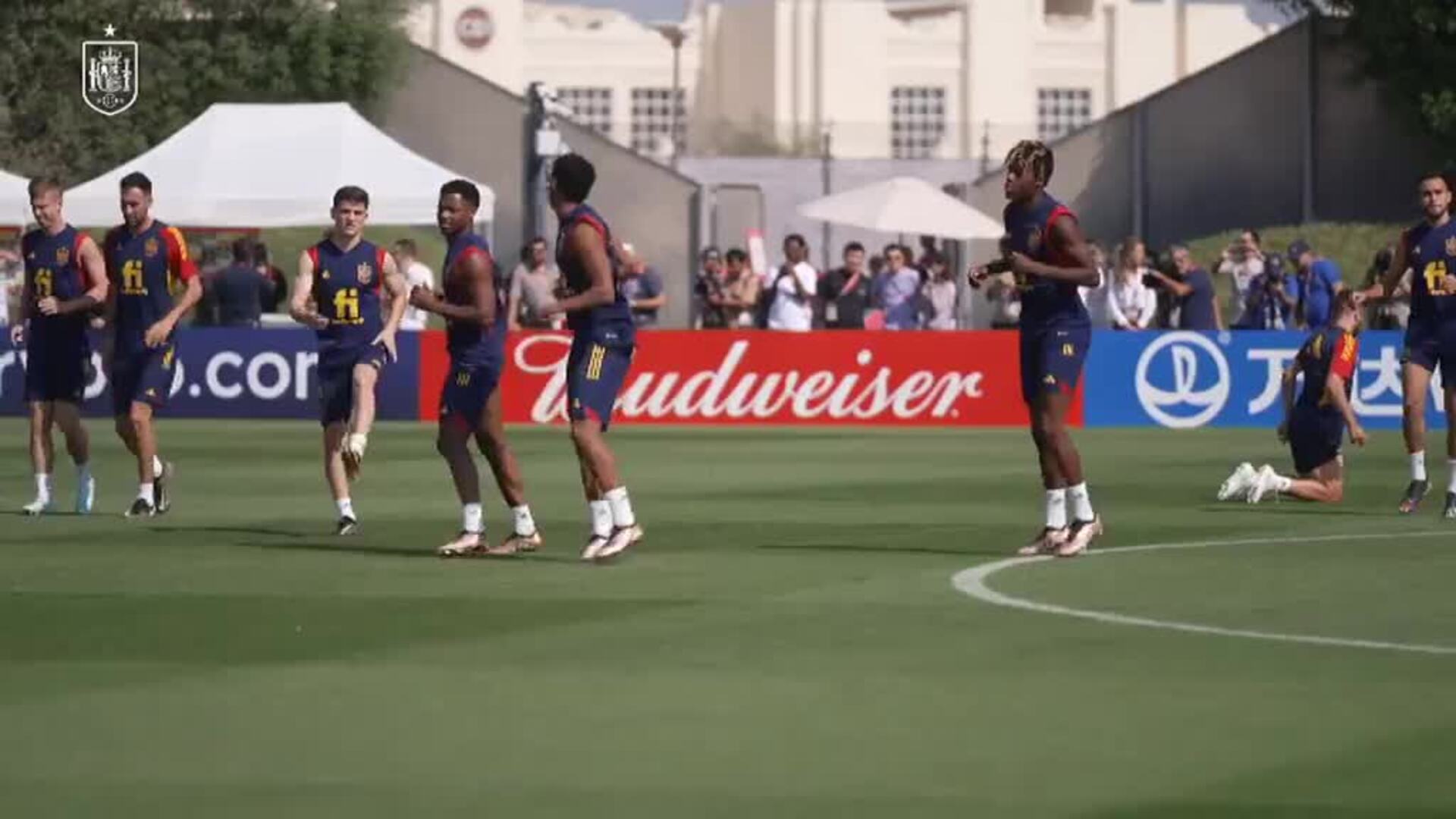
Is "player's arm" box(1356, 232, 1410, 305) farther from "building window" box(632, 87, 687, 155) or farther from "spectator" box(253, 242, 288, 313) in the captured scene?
"building window" box(632, 87, 687, 155)

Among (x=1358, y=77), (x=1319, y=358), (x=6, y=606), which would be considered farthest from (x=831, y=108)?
(x=6, y=606)

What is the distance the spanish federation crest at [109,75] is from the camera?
5781 centimetres

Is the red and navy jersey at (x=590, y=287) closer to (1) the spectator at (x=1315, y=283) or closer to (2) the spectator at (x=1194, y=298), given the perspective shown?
(1) the spectator at (x=1315, y=283)

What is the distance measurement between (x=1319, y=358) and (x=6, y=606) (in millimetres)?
10650

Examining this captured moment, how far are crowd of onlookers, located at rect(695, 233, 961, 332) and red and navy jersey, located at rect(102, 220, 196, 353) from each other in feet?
58.6

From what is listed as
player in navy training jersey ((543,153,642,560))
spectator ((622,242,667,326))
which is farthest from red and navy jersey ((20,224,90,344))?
spectator ((622,242,667,326))

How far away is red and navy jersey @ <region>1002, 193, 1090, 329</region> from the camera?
17.1 metres

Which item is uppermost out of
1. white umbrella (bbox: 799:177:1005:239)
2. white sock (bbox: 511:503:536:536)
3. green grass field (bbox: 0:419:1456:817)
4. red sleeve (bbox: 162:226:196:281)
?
white umbrella (bbox: 799:177:1005:239)

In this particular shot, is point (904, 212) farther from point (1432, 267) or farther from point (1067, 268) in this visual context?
point (1067, 268)

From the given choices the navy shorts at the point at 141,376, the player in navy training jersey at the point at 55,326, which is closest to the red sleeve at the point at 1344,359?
the navy shorts at the point at 141,376

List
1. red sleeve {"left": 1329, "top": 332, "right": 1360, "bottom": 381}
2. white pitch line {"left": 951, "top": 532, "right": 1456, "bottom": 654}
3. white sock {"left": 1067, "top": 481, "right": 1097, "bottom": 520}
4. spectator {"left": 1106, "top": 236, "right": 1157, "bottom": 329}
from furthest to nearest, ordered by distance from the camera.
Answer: spectator {"left": 1106, "top": 236, "right": 1157, "bottom": 329}, red sleeve {"left": 1329, "top": 332, "right": 1360, "bottom": 381}, white sock {"left": 1067, "top": 481, "right": 1097, "bottom": 520}, white pitch line {"left": 951, "top": 532, "right": 1456, "bottom": 654}

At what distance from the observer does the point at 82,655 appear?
493 inches

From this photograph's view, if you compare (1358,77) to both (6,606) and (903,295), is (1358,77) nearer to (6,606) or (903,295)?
(903,295)

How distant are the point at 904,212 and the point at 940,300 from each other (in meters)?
3.88
